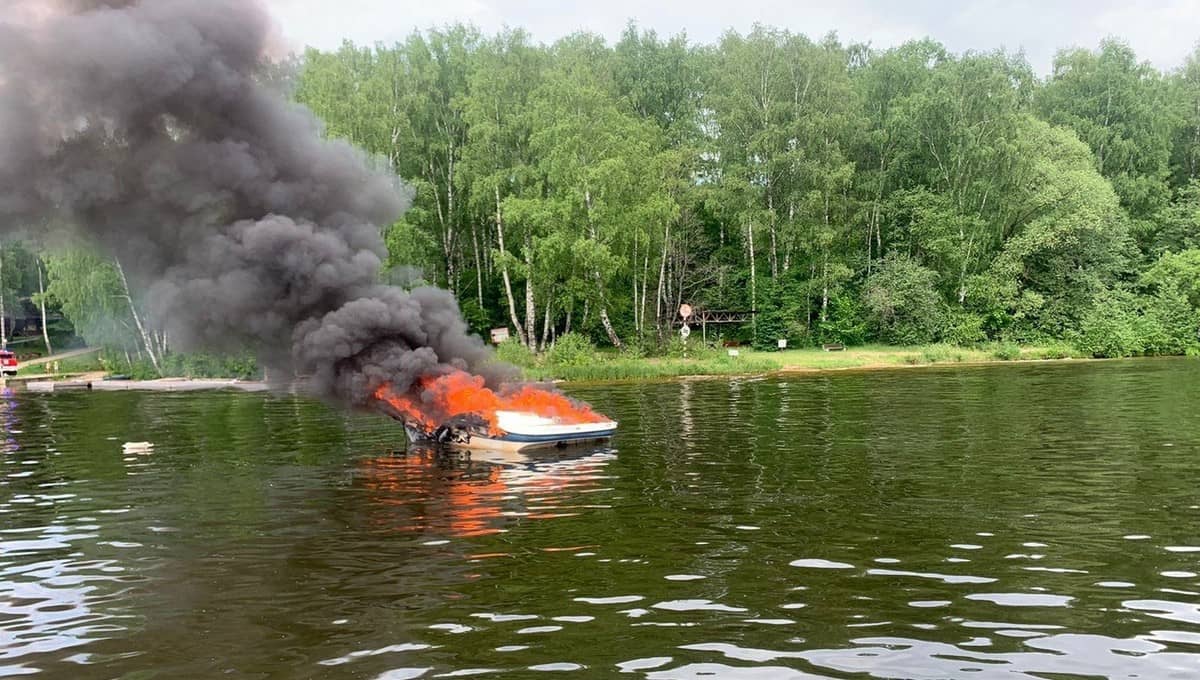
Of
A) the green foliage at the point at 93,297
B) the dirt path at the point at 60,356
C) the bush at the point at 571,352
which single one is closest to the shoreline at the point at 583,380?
the bush at the point at 571,352

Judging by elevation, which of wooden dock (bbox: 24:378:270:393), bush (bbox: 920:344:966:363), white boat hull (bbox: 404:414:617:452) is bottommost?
white boat hull (bbox: 404:414:617:452)

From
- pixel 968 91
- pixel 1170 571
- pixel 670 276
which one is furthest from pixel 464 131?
pixel 1170 571

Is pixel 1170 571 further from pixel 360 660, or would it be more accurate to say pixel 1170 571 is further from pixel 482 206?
pixel 482 206

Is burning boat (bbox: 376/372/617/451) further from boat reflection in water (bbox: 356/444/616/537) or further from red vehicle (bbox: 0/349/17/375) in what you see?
red vehicle (bbox: 0/349/17/375)

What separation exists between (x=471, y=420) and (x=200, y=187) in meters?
10.6

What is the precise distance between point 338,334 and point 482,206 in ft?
141

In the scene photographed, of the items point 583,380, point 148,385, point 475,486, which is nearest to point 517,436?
point 475,486

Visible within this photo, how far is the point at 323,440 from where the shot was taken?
33188mm

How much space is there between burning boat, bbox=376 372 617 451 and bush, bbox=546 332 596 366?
2941cm

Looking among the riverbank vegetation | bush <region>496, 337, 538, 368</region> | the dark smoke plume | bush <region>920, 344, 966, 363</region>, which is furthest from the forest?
the dark smoke plume

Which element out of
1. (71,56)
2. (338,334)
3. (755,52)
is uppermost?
(755,52)

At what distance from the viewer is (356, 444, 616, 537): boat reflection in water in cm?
1978

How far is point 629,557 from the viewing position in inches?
639

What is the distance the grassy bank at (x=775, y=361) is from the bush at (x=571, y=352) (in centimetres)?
15
